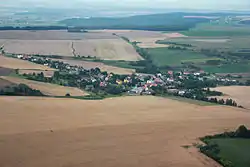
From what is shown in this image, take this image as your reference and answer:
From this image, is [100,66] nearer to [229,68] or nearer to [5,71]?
[5,71]

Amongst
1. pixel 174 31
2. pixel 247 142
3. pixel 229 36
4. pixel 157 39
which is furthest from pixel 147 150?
pixel 174 31

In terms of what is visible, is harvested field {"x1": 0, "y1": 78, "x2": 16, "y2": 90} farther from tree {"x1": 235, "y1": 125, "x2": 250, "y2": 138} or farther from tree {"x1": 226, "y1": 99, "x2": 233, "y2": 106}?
tree {"x1": 235, "y1": 125, "x2": 250, "y2": 138}

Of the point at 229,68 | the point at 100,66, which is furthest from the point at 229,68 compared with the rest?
the point at 100,66

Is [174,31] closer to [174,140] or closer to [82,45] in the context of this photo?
[82,45]

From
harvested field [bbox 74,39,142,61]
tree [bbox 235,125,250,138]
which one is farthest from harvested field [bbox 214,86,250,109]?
harvested field [bbox 74,39,142,61]

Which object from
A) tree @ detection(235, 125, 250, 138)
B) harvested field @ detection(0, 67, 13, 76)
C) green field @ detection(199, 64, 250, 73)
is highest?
green field @ detection(199, 64, 250, 73)
